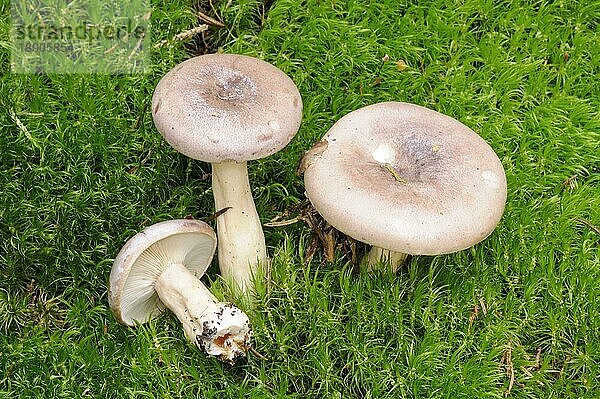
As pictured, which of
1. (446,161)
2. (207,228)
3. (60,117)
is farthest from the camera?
(60,117)

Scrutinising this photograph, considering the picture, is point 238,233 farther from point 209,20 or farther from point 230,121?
point 209,20

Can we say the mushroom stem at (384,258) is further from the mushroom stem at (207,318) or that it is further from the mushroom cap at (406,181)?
the mushroom stem at (207,318)

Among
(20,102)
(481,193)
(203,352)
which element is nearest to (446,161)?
(481,193)

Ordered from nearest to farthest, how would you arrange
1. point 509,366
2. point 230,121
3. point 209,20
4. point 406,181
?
point 230,121
point 406,181
point 509,366
point 209,20

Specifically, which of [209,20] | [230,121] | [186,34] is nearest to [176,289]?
[230,121]

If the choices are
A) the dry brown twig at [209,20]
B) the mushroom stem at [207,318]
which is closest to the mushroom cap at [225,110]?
the mushroom stem at [207,318]

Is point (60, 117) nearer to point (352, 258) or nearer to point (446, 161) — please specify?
point (352, 258)
